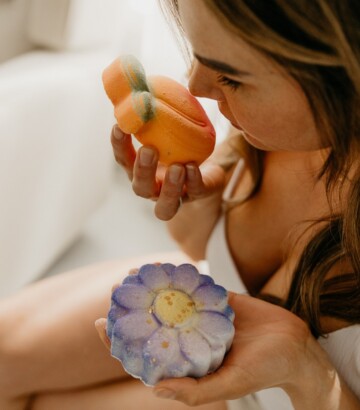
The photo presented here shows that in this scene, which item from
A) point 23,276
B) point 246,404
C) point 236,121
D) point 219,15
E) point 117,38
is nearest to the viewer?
point 219,15

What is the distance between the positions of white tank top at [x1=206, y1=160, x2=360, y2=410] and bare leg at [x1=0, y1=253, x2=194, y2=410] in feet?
0.51

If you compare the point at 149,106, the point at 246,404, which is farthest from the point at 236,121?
the point at 246,404

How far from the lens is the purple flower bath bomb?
2.01 ft

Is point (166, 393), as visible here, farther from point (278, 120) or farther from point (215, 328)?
point (278, 120)

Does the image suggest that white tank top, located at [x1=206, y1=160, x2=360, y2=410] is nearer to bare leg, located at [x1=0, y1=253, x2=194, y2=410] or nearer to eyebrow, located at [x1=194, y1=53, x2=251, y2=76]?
bare leg, located at [x1=0, y1=253, x2=194, y2=410]

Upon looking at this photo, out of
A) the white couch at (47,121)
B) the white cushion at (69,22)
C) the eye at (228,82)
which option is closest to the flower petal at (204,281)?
the eye at (228,82)

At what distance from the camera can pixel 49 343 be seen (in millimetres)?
852

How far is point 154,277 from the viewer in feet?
2.26

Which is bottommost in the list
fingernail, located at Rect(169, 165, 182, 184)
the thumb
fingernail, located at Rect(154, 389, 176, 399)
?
the thumb

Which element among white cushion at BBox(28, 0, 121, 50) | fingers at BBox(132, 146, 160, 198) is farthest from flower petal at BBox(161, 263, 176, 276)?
white cushion at BBox(28, 0, 121, 50)

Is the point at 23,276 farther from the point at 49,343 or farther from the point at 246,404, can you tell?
the point at 246,404

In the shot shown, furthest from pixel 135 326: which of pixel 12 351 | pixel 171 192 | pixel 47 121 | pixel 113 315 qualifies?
pixel 47 121

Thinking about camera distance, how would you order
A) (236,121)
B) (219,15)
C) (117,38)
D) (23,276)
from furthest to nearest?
(117,38)
(23,276)
(236,121)
(219,15)

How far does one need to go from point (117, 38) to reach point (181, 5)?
34.4 inches
